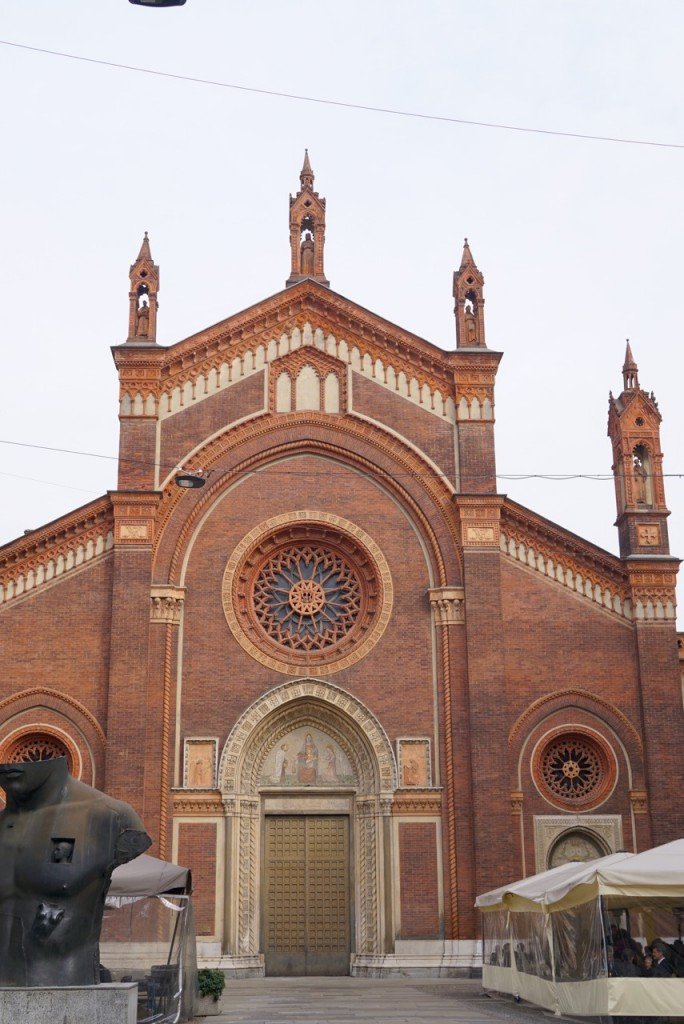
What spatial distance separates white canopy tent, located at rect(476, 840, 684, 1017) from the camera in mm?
16531

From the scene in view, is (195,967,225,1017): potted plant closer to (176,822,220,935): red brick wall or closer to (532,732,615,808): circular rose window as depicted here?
(176,822,220,935): red brick wall

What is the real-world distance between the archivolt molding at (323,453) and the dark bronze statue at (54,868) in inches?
702

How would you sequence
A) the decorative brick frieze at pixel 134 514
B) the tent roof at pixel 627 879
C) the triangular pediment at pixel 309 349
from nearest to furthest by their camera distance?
the tent roof at pixel 627 879 < the decorative brick frieze at pixel 134 514 < the triangular pediment at pixel 309 349

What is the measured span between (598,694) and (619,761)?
5.26ft

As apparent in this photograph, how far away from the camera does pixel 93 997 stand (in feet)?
34.5

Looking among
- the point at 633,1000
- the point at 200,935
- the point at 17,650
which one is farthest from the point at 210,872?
the point at 633,1000

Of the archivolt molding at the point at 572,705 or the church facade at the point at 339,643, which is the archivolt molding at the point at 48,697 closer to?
the church facade at the point at 339,643

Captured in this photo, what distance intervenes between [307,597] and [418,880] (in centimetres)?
718

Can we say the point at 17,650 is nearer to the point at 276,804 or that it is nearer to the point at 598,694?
the point at 276,804

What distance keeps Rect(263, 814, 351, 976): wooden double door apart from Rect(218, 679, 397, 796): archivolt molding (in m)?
1.37

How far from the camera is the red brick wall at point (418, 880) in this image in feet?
88.2

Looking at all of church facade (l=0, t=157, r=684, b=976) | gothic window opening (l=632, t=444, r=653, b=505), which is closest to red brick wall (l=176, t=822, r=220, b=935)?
church facade (l=0, t=157, r=684, b=976)

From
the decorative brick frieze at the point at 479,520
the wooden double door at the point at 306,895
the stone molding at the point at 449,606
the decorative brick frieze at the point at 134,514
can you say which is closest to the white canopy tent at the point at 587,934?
the wooden double door at the point at 306,895

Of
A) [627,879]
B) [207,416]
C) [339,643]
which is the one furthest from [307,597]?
[627,879]
